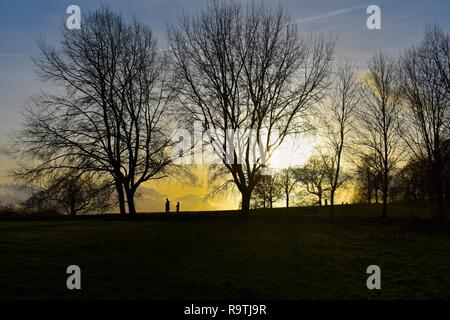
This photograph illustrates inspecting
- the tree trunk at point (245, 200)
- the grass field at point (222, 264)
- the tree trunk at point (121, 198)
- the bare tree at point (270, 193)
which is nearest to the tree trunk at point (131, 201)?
the tree trunk at point (121, 198)

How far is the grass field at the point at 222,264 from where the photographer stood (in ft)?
35.9

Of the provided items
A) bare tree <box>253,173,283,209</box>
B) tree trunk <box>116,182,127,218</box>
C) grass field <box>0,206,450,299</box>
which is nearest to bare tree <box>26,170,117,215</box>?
tree trunk <box>116,182,127,218</box>

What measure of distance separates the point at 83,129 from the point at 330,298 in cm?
2677

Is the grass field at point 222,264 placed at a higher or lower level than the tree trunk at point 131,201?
lower

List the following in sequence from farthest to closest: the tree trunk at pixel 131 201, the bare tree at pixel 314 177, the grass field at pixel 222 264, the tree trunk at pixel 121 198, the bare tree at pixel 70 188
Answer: the bare tree at pixel 314 177
the tree trunk at pixel 131 201
the tree trunk at pixel 121 198
the bare tree at pixel 70 188
the grass field at pixel 222 264

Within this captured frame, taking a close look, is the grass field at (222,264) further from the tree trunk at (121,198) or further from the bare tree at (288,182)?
the bare tree at (288,182)

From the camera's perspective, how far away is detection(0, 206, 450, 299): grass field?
10945mm

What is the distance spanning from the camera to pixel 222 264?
46.2 ft

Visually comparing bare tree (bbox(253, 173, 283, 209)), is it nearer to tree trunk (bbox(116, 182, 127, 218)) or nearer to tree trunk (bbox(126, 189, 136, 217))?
tree trunk (bbox(126, 189, 136, 217))

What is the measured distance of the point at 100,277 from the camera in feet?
40.5

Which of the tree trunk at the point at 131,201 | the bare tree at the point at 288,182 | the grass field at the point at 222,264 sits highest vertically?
the bare tree at the point at 288,182

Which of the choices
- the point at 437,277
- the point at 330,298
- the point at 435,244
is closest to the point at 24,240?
the point at 330,298

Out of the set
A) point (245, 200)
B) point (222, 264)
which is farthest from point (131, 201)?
point (222, 264)

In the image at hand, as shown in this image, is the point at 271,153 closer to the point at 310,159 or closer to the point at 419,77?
the point at 419,77
